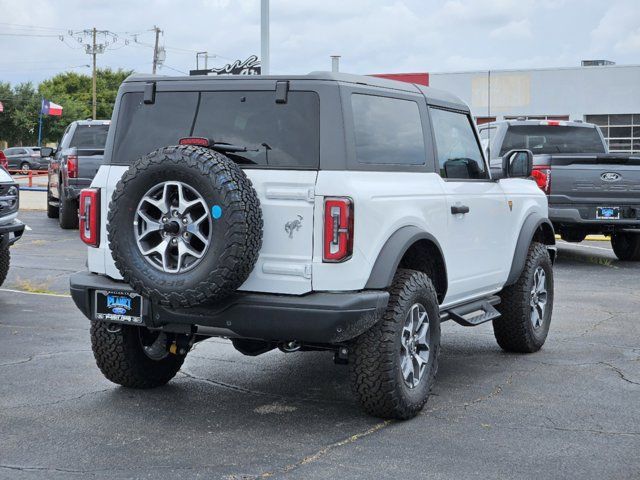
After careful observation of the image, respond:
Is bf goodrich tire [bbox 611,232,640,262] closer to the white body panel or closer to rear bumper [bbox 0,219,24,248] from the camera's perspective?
rear bumper [bbox 0,219,24,248]

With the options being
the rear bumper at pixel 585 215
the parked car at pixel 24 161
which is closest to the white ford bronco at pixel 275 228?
the rear bumper at pixel 585 215

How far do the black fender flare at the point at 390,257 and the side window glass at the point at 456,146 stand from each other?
37.0 inches

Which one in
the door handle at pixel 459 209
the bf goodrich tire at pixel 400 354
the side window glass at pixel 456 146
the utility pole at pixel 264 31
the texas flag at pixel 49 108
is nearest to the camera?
the bf goodrich tire at pixel 400 354

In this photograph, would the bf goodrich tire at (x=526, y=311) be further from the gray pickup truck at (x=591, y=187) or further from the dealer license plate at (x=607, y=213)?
the dealer license plate at (x=607, y=213)

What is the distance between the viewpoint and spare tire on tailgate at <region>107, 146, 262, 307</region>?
5.19 metres

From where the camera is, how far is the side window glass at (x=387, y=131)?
5.73 m

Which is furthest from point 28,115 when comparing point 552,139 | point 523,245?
point 523,245

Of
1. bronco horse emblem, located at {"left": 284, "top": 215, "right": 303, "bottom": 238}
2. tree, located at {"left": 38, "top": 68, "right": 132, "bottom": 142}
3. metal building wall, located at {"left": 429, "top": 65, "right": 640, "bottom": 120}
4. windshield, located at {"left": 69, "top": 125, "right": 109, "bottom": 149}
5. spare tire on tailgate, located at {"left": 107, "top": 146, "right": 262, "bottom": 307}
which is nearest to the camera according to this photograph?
spare tire on tailgate, located at {"left": 107, "top": 146, "right": 262, "bottom": 307}

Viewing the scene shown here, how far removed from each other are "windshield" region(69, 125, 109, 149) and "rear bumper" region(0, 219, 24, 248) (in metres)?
9.51

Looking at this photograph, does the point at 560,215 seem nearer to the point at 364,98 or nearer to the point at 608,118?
the point at 364,98

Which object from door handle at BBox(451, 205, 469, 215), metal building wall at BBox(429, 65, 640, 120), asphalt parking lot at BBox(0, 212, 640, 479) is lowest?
asphalt parking lot at BBox(0, 212, 640, 479)

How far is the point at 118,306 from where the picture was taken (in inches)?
227

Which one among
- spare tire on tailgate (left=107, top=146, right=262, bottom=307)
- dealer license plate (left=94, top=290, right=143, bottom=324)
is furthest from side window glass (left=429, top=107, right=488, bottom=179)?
dealer license plate (left=94, top=290, right=143, bottom=324)

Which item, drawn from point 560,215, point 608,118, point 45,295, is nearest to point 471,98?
point 608,118
